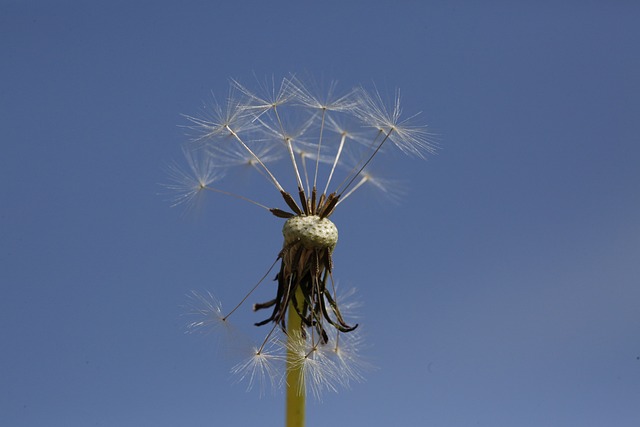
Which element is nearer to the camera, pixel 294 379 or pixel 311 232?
pixel 311 232

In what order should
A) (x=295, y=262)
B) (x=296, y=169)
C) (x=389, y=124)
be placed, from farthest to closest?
(x=389, y=124) < (x=296, y=169) < (x=295, y=262)

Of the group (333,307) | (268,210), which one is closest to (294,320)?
(333,307)

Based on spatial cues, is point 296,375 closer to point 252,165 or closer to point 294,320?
point 294,320

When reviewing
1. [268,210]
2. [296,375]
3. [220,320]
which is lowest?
[296,375]

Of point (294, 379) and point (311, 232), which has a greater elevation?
point (311, 232)

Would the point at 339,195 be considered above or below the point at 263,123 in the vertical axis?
below
